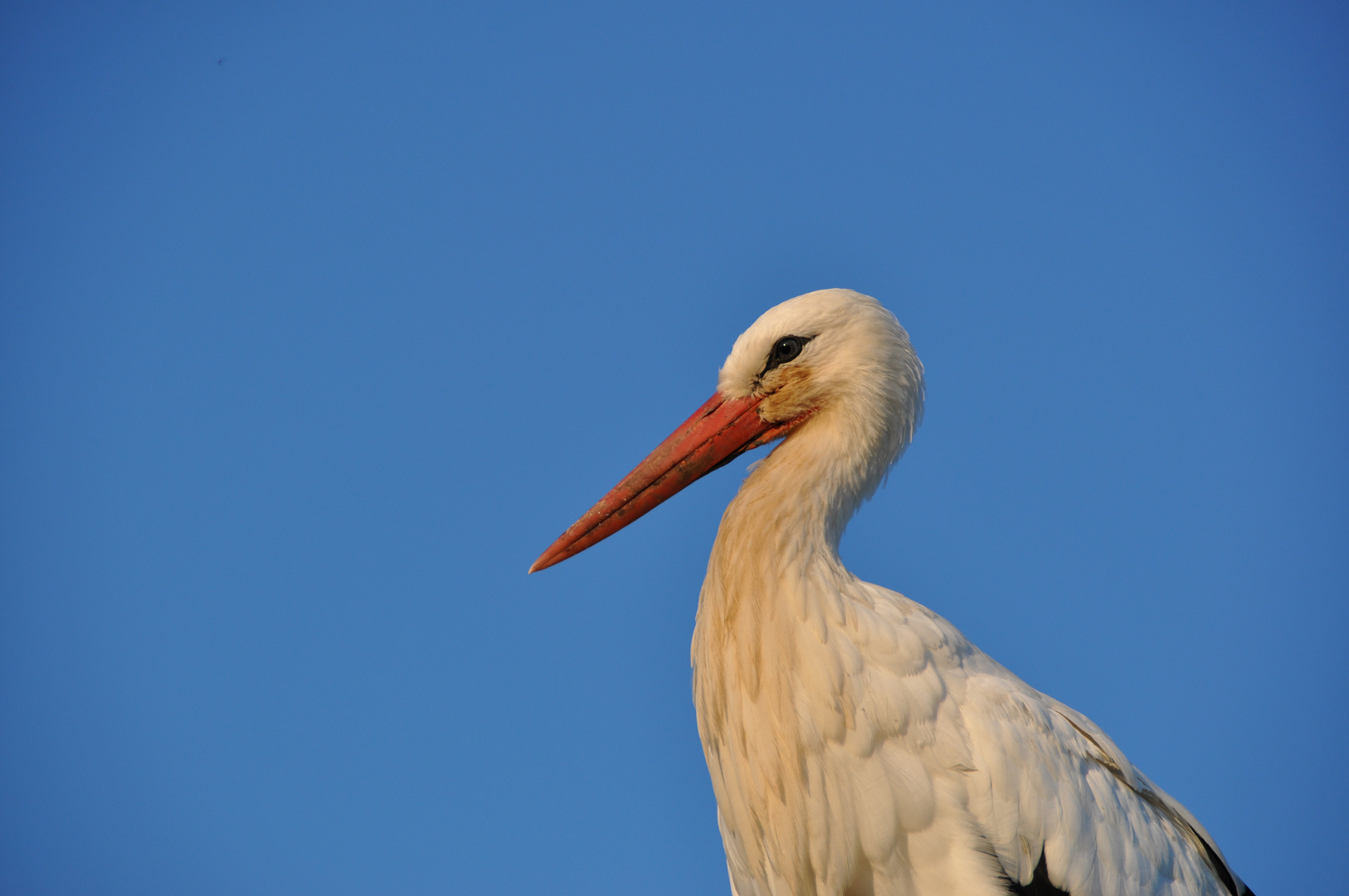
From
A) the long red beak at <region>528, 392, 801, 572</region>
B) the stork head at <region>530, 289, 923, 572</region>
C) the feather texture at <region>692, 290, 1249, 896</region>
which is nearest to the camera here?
the feather texture at <region>692, 290, 1249, 896</region>

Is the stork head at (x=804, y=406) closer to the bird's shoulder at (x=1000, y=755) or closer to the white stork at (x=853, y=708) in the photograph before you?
the white stork at (x=853, y=708)

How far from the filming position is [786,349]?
2.24m

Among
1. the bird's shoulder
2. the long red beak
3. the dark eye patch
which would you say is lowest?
the bird's shoulder

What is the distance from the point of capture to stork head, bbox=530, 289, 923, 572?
2.12 meters

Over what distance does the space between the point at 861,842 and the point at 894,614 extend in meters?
0.41

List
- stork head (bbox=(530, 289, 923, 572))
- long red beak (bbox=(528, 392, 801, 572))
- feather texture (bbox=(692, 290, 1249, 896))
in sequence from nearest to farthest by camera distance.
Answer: feather texture (bbox=(692, 290, 1249, 896)) < stork head (bbox=(530, 289, 923, 572)) < long red beak (bbox=(528, 392, 801, 572))

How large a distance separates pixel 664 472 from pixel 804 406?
0.34m

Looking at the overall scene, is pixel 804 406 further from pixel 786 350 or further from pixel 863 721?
pixel 863 721

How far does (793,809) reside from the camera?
1.92 meters

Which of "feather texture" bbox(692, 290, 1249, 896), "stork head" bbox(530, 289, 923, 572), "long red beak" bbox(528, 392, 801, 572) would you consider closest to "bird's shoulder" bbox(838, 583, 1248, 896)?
"feather texture" bbox(692, 290, 1249, 896)

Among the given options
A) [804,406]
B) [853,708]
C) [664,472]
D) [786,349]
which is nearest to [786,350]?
[786,349]

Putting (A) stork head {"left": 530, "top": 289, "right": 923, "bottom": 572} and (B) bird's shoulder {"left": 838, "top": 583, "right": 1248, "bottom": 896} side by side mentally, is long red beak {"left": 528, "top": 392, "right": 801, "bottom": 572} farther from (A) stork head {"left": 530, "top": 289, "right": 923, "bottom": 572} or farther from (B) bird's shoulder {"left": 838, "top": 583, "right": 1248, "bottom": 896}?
(B) bird's shoulder {"left": 838, "top": 583, "right": 1248, "bottom": 896}

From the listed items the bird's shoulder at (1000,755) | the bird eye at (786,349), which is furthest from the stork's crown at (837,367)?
the bird's shoulder at (1000,755)

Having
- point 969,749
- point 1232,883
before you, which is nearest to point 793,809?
point 969,749
